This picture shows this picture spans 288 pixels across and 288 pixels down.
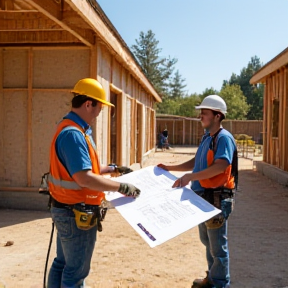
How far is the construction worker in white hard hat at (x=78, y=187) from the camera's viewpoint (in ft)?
9.33

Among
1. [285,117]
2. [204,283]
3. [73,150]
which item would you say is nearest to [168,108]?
[285,117]

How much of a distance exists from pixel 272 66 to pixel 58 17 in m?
8.43

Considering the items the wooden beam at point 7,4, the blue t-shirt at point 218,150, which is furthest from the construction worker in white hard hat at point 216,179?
the wooden beam at point 7,4

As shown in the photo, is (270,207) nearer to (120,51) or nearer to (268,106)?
(120,51)

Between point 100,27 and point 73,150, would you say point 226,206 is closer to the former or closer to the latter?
point 73,150

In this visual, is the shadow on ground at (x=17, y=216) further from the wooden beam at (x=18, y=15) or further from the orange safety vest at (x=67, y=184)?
the orange safety vest at (x=67, y=184)

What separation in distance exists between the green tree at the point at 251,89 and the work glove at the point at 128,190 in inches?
2387

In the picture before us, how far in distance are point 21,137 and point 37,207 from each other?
1447mm

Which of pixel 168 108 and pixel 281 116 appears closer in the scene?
pixel 281 116

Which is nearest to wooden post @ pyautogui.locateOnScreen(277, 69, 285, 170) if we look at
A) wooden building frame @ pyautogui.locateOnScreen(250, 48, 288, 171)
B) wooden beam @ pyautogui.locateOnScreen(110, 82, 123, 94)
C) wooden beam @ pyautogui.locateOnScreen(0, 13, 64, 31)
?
wooden building frame @ pyautogui.locateOnScreen(250, 48, 288, 171)

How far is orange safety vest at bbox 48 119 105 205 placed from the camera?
9.70 feet

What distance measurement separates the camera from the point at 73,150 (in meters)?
2.82

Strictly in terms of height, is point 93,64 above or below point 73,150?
above

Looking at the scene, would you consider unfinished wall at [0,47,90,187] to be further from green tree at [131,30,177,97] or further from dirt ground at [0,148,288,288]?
green tree at [131,30,177,97]
